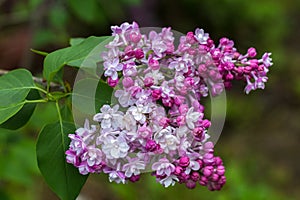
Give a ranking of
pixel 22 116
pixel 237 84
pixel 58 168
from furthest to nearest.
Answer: pixel 237 84, pixel 22 116, pixel 58 168

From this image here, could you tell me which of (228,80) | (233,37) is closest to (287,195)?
(233,37)

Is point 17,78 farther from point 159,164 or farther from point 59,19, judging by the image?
point 59,19

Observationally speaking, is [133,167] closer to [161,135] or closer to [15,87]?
[161,135]

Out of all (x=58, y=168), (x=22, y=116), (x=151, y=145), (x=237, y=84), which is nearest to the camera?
(x=151, y=145)

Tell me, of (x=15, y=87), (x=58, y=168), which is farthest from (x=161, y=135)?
(x=15, y=87)

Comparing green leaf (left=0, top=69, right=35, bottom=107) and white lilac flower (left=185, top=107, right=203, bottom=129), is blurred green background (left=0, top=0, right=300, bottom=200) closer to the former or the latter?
green leaf (left=0, top=69, right=35, bottom=107)

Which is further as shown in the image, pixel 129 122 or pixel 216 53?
pixel 216 53

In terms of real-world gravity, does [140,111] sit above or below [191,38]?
below

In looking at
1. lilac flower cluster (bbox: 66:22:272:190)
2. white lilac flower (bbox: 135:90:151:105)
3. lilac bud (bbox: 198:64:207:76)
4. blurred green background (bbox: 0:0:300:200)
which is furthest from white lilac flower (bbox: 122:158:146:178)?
blurred green background (bbox: 0:0:300:200)

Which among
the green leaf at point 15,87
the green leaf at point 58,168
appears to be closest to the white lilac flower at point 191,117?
the green leaf at point 58,168
